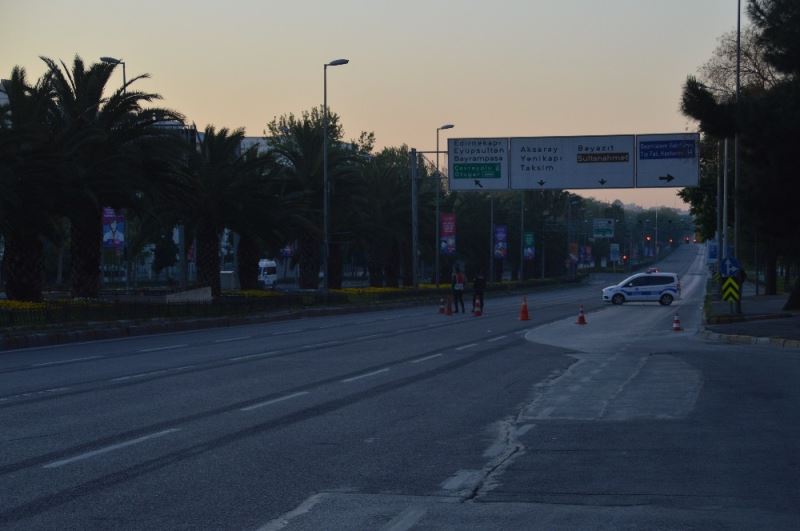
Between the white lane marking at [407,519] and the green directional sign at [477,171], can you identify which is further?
the green directional sign at [477,171]

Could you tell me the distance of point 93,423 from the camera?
39.4 ft

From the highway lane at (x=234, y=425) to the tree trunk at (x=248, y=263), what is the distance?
90.7 feet

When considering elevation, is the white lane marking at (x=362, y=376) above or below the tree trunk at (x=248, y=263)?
below

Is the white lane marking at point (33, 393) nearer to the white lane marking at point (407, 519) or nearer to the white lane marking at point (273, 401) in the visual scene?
the white lane marking at point (273, 401)

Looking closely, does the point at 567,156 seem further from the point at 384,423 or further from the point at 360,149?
the point at 360,149

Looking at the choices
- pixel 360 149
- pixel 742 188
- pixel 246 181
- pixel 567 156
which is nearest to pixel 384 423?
pixel 742 188

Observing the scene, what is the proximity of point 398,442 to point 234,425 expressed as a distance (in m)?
2.04

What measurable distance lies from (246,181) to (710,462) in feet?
121

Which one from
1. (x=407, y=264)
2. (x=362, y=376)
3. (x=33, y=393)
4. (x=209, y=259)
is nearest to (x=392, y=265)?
(x=407, y=264)

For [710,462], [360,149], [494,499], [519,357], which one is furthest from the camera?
[360,149]

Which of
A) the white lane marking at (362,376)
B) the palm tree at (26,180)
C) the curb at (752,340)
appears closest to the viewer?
the white lane marking at (362,376)

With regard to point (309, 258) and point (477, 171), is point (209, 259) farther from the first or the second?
point (309, 258)

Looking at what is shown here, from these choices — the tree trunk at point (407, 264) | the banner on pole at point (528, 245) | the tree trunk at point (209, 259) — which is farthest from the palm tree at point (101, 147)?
the banner on pole at point (528, 245)

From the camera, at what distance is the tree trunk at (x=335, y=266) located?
6412cm
